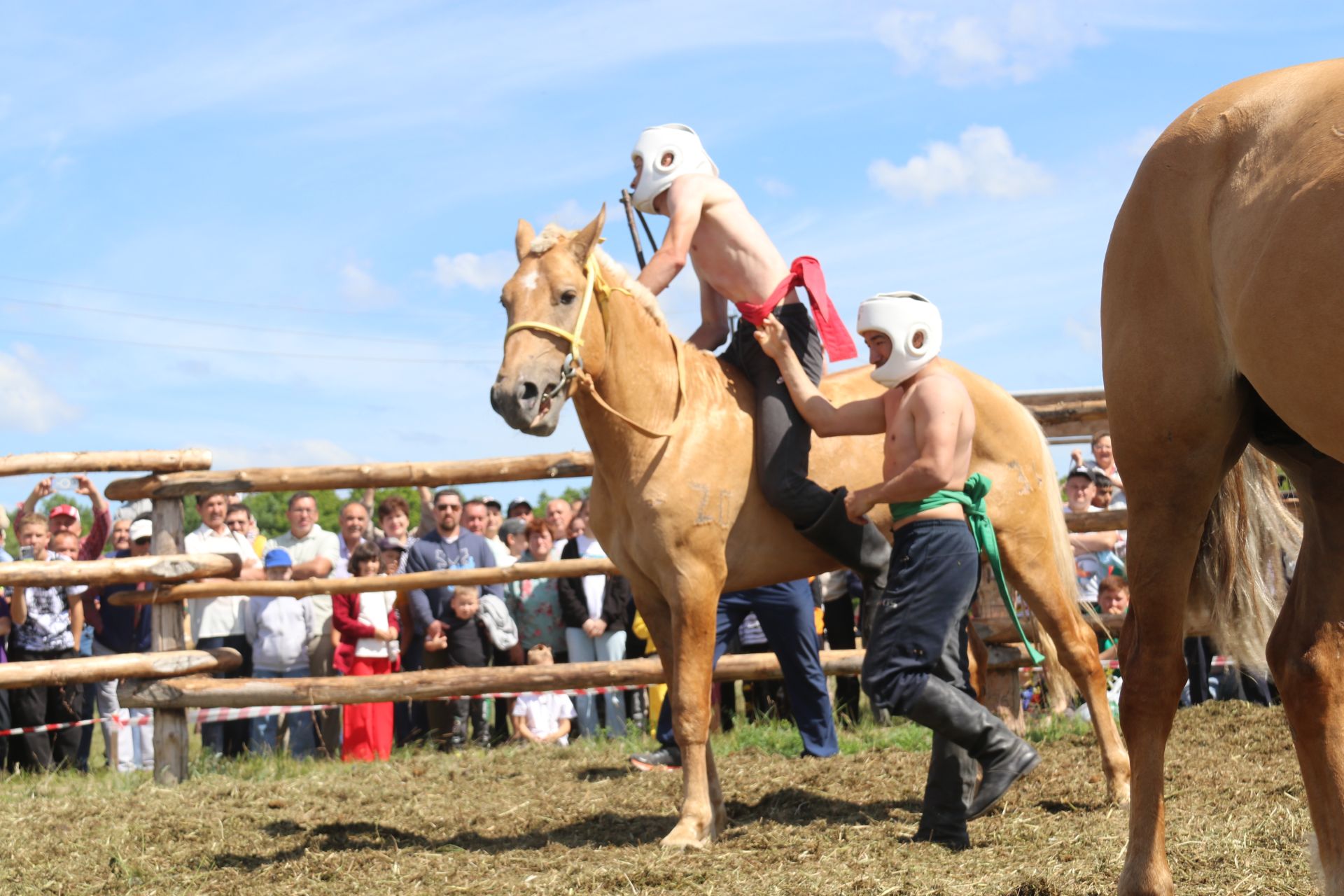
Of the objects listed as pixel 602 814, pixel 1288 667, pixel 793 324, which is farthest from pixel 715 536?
pixel 1288 667

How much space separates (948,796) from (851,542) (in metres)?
1.13

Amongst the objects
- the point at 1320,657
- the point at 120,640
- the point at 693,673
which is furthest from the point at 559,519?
the point at 1320,657

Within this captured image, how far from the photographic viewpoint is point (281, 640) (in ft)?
28.8

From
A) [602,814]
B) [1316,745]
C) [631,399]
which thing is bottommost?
[602,814]

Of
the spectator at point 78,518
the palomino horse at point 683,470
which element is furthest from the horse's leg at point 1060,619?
the spectator at point 78,518

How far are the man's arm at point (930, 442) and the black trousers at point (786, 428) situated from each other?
1.62ft

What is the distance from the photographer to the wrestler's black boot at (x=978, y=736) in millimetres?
4512

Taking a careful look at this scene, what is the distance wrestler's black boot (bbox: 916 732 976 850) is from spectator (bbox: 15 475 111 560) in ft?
19.4

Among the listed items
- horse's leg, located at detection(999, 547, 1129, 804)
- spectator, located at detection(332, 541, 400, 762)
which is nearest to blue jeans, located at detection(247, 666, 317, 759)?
spectator, located at detection(332, 541, 400, 762)

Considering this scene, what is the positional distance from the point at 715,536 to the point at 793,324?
38.4 inches

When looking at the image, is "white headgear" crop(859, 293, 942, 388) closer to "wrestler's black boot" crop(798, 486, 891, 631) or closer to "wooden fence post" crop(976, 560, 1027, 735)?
"wrestler's black boot" crop(798, 486, 891, 631)

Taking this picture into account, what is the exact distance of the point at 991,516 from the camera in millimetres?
5547

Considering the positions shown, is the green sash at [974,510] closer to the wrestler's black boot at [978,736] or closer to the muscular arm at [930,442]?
the muscular arm at [930,442]

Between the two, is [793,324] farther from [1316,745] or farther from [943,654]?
[1316,745]
